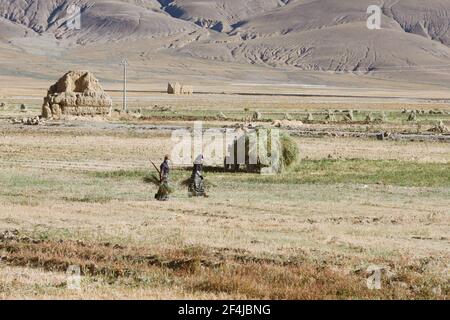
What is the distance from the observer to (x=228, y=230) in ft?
57.9

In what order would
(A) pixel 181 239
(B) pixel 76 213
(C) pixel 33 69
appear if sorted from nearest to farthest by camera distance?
(A) pixel 181 239 < (B) pixel 76 213 < (C) pixel 33 69

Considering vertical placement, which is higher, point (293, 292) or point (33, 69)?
point (33, 69)

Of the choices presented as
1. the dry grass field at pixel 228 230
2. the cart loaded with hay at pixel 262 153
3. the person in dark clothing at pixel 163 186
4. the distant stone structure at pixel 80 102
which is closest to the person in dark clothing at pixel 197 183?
the dry grass field at pixel 228 230

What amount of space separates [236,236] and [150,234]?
1.75 metres

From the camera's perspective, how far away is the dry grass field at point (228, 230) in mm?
12555

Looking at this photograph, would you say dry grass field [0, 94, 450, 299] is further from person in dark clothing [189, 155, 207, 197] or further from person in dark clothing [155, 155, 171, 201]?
person in dark clothing [189, 155, 207, 197]

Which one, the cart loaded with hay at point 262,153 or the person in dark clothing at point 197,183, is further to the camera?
the cart loaded with hay at point 262,153

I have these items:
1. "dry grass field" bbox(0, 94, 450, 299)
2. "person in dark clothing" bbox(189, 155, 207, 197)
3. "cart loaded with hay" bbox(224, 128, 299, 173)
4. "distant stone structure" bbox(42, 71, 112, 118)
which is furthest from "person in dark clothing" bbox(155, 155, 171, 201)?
"distant stone structure" bbox(42, 71, 112, 118)

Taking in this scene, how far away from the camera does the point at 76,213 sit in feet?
64.2

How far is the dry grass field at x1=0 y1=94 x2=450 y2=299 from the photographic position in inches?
494

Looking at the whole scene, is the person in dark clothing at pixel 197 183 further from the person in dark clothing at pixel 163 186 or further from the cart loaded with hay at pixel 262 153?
the cart loaded with hay at pixel 262 153

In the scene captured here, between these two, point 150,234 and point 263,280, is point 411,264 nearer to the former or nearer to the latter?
point 263,280

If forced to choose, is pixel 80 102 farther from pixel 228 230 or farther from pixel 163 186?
pixel 228 230
